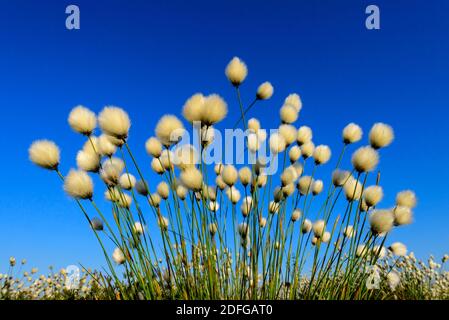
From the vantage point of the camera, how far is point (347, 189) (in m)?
3.49

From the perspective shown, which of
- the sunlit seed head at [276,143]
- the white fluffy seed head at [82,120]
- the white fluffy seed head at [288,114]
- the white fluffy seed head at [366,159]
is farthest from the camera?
the white fluffy seed head at [288,114]

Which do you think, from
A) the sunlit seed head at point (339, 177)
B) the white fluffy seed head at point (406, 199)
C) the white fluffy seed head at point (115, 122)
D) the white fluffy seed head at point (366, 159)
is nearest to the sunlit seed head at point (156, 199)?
the white fluffy seed head at point (115, 122)

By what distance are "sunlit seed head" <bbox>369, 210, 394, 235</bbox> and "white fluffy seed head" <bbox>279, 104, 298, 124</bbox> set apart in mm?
1110

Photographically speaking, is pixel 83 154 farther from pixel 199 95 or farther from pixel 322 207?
pixel 322 207

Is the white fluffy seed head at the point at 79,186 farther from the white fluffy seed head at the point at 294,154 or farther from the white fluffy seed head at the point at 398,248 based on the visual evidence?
the white fluffy seed head at the point at 398,248

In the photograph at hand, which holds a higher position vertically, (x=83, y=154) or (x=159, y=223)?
(x=83, y=154)

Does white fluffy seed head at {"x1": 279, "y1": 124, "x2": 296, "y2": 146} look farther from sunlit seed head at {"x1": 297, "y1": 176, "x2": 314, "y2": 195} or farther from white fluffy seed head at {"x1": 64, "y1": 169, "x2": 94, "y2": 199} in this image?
white fluffy seed head at {"x1": 64, "y1": 169, "x2": 94, "y2": 199}

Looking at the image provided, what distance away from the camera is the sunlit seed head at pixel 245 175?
11.7ft

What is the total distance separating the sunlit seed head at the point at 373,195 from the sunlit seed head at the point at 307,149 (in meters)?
0.70

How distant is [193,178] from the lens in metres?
2.89

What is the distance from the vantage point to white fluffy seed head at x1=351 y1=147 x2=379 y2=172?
3221 millimetres

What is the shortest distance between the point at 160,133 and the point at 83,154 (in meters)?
0.62
